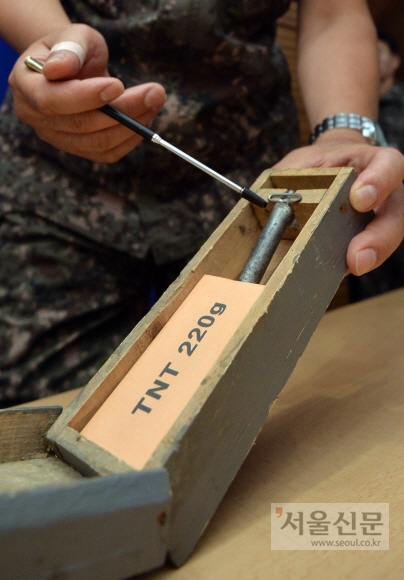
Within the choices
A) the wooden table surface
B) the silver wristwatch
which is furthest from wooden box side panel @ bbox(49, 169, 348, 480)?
the silver wristwatch

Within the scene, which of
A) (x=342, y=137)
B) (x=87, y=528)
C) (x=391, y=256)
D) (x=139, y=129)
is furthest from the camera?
(x=391, y=256)

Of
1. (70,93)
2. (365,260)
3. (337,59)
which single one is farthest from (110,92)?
(337,59)

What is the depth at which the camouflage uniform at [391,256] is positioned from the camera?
1836 mm

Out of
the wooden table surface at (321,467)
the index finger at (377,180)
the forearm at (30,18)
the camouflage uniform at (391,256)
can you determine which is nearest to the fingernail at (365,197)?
the index finger at (377,180)

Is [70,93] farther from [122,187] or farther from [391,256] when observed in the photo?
[391,256]

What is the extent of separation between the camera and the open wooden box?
401 mm

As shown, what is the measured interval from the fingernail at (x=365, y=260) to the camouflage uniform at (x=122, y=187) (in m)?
0.48

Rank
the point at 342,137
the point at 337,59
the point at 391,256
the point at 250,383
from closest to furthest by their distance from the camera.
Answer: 1. the point at 250,383
2. the point at 342,137
3. the point at 337,59
4. the point at 391,256

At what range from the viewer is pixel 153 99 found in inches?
27.0

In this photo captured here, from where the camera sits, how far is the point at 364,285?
1.97 meters

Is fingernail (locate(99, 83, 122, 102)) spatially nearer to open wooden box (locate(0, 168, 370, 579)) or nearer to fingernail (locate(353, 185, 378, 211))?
open wooden box (locate(0, 168, 370, 579))

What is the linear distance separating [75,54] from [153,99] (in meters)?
0.12

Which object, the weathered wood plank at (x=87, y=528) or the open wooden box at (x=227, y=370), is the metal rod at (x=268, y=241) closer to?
the open wooden box at (x=227, y=370)

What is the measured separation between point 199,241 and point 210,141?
0.67ft
